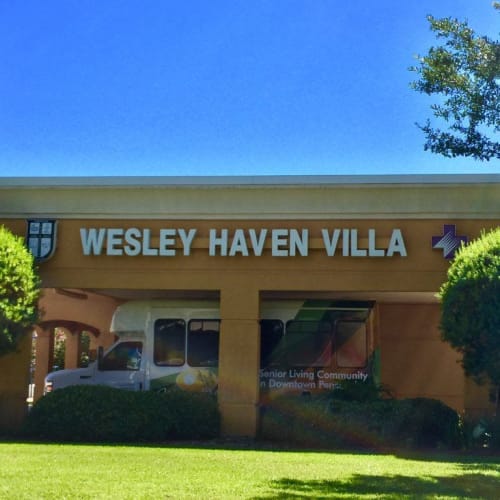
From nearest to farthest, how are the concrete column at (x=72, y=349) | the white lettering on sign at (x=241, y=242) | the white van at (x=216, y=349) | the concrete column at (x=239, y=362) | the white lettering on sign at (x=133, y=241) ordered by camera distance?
the concrete column at (x=239, y=362), the white lettering on sign at (x=241, y=242), the white lettering on sign at (x=133, y=241), the white van at (x=216, y=349), the concrete column at (x=72, y=349)

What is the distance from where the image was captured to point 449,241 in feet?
52.1

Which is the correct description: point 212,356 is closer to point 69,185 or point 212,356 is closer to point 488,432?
point 69,185

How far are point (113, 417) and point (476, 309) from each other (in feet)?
23.0

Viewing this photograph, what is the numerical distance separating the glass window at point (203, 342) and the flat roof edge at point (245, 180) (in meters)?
3.95

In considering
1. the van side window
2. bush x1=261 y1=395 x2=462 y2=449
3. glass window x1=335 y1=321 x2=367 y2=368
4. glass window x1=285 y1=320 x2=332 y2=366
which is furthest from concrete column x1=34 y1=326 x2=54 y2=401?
bush x1=261 y1=395 x2=462 y2=449

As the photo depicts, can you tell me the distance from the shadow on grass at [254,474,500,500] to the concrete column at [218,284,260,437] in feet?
18.2

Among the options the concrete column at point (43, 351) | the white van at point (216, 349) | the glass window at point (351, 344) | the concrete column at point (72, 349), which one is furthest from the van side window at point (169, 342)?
the concrete column at point (72, 349)

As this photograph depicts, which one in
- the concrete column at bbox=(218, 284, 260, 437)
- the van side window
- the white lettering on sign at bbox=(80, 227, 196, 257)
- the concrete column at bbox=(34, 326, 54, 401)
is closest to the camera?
the concrete column at bbox=(218, 284, 260, 437)

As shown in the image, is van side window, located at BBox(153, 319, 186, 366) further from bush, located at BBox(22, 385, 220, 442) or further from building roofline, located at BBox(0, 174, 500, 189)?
building roofline, located at BBox(0, 174, 500, 189)

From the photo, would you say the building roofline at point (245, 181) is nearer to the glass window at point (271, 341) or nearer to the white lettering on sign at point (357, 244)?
the white lettering on sign at point (357, 244)

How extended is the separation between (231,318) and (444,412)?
4.70 m

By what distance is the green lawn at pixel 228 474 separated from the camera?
8.88 metres

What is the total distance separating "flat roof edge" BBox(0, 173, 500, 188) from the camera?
1577 cm

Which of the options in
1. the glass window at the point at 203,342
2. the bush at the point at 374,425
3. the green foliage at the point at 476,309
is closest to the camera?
the green foliage at the point at 476,309
